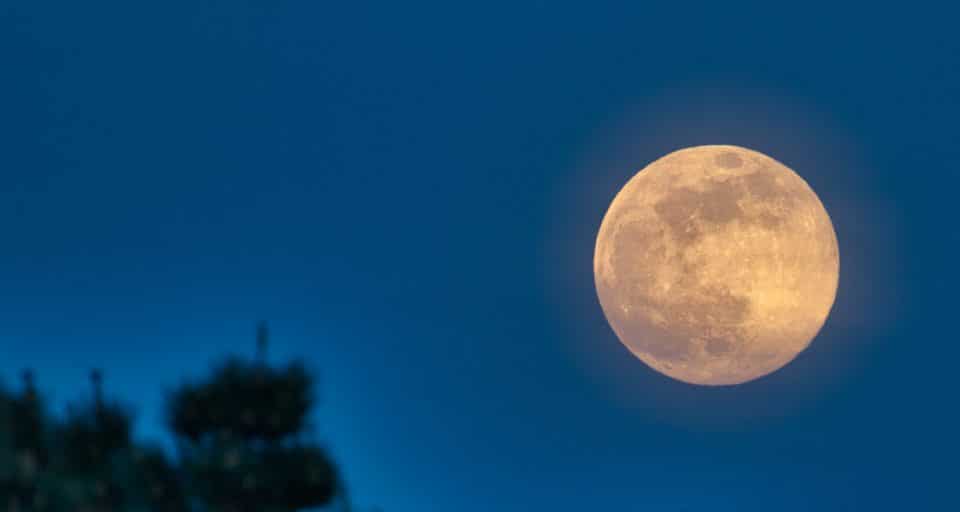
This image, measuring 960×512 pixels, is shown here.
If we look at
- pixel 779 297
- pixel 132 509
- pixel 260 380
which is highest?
pixel 779 297

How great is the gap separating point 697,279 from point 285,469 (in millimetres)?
10972

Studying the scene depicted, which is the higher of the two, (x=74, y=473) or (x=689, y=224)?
(x=689, y=224)

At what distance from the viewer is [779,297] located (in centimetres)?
3228

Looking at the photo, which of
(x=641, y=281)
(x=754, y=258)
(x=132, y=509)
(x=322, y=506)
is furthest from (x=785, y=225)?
(x=132, y=509)

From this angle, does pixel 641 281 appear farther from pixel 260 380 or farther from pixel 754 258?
pixel 260 380

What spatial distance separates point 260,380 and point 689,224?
11.0 meters

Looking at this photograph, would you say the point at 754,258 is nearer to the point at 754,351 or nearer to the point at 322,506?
the point at 754,351

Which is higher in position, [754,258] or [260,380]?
[754,258]

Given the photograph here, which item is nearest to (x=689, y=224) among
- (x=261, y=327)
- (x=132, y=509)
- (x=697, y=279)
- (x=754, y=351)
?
(x=697, y=279)

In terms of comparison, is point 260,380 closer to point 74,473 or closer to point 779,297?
point 74,473

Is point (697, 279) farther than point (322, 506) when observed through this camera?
Yes

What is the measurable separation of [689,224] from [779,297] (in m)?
2.64

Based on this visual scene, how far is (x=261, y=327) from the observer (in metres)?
26.1

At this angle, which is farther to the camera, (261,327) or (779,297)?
(779,297)
